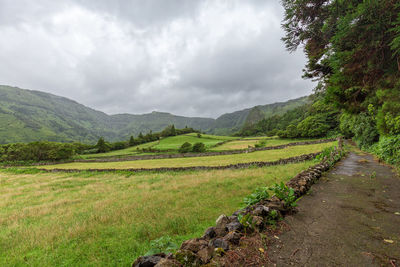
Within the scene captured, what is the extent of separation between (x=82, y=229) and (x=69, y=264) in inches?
85.4

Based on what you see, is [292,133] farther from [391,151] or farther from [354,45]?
[354,45]

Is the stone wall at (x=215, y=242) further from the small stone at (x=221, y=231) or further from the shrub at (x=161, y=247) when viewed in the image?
the shrub at (x=161, y=247)

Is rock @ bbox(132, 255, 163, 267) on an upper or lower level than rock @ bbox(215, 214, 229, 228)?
upper

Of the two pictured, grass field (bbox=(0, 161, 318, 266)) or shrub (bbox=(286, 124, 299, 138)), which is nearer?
grass field (bbox=(0, 161, 318, 266))

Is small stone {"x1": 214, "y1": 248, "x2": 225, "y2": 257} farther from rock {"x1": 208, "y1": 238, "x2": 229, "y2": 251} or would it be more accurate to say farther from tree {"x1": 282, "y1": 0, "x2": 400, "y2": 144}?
tree {"x1": 282, "y1": 0, "x2": 400, "y2": 144}

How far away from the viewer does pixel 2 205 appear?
11.7m

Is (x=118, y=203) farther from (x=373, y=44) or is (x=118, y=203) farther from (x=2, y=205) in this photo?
(x=373, y=44)

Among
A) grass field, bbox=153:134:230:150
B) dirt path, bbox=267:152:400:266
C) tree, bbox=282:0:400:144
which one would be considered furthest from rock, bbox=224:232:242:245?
grass field, bbox=153:134:230:150

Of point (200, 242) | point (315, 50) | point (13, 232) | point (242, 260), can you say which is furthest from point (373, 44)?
point (13, 232)

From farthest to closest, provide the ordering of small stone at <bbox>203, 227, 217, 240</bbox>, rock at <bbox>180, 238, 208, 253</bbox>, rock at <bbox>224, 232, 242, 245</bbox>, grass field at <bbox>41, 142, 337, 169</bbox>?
grass field at <bbox>41, 142, 337, 169</bbox>, small stone at <bbox>203, 227, 217, 240</bbox>, rock at <bbox>224, 232, 242, 245</bbox>, rock at <bbox>180, 238, 208, 253</bbox>

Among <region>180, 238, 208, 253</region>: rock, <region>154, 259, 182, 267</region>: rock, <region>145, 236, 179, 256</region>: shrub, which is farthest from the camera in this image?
<region>145, 236, 179, 256</region>: shrub

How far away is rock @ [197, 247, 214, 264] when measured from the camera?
8.80 ft

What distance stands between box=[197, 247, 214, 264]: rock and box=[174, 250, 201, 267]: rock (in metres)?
0.09

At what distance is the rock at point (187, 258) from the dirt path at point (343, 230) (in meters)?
1.41
